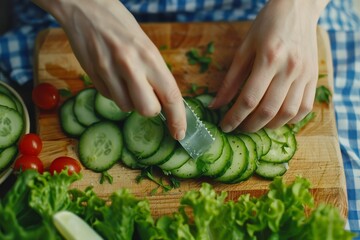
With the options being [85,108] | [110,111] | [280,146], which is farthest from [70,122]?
[280,146]

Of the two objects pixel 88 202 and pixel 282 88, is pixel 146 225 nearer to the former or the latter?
pixel 88 202

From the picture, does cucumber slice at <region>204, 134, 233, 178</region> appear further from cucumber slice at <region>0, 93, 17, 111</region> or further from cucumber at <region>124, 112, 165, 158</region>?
cucumber slice at <region>0, 93, 17, 111</region>

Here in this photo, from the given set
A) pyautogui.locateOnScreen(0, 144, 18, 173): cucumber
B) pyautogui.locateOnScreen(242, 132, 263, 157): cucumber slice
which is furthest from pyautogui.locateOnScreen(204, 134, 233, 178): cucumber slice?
pyautogui.locateOnScreen(0, 144, 18, 173): cucumber

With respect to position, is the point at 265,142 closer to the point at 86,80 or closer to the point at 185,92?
the point at 185,92

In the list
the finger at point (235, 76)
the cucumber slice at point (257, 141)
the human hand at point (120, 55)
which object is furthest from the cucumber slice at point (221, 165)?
the human hand at point (120, 55)

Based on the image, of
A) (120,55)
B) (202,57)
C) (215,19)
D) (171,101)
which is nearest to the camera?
(120,55)

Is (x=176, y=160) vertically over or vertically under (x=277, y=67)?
under

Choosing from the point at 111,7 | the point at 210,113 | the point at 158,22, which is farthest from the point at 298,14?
the point at 158,22

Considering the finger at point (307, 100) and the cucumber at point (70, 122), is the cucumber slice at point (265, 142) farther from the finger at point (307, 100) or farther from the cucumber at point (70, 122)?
the cucumber at point (70, 122)
